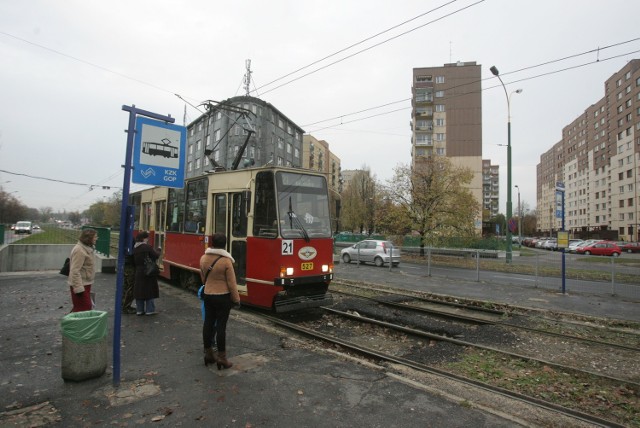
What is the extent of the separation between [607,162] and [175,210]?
93.7m

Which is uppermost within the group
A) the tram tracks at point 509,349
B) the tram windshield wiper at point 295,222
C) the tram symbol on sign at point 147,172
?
the tram symbol on sign at point 147,172

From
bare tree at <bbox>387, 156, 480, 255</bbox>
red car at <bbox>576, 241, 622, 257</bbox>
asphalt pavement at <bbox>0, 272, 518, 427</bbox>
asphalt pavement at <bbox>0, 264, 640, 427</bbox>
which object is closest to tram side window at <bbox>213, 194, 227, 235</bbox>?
asphalt pavement at <bbox>0, 264, 640, 427</bbox>

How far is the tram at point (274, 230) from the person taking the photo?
7.70m

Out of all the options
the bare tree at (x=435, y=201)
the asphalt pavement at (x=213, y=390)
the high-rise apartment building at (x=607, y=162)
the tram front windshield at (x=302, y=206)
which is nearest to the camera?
the asphalt pavement at (x=213, y=390)

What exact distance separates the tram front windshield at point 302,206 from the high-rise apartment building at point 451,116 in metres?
52.3

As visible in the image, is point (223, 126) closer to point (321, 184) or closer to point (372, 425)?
point (321, 184)

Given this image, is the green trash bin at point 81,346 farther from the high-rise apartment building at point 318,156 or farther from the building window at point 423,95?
the high-rise apartment building at point 318,156

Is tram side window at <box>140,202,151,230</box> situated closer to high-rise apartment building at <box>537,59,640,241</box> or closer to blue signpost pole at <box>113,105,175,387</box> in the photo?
blue signpost pole at <box>113,105,175,387</box>

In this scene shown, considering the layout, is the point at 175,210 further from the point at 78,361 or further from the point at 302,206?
the point at 78,361

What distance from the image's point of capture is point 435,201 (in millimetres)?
28125

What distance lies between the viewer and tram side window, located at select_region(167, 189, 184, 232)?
433 inches

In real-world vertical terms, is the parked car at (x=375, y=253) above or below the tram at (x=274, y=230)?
below

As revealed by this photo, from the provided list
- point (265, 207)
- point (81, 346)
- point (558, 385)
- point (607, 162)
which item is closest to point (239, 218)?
point (265, 207)

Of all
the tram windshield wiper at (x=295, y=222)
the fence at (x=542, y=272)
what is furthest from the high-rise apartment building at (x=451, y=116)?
the tram windshield wiper at (x=295, y=222)
